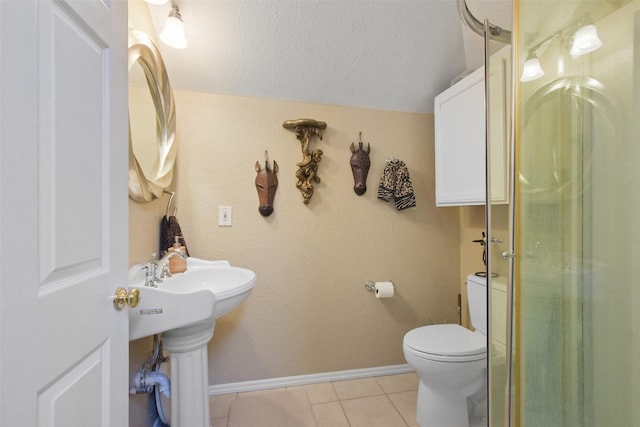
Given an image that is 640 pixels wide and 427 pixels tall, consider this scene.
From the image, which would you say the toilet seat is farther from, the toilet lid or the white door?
the white door

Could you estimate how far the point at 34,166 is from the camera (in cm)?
44

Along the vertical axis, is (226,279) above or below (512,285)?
below

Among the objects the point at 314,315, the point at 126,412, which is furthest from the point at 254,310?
the point at 126,412

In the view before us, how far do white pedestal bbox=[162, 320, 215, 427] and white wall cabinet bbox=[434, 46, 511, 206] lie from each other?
1.34 meters

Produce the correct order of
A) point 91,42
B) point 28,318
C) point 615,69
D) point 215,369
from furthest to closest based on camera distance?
point 215,369, point 615,69, point 91,42, point 28,318

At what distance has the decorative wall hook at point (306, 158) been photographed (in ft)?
5.66

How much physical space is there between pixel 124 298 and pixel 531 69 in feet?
4.51

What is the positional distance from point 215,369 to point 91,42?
1.74 meters

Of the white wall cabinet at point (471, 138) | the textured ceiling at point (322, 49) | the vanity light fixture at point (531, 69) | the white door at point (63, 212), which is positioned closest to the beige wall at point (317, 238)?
the textured ceiling at point (322, 49)

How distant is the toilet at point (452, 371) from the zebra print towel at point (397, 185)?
0.63 m

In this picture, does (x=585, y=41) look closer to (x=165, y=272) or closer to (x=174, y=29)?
(x=174, y=29)

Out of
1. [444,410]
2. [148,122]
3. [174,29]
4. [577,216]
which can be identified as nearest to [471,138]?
[577,216]

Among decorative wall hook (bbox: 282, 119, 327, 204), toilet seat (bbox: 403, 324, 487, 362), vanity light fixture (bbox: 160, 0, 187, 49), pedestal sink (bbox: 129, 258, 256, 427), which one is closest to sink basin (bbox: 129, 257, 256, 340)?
pedestal sink (bbox: 129, 258, 256, 427)

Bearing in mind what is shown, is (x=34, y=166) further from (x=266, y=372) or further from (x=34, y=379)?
(x=266, y=372)
